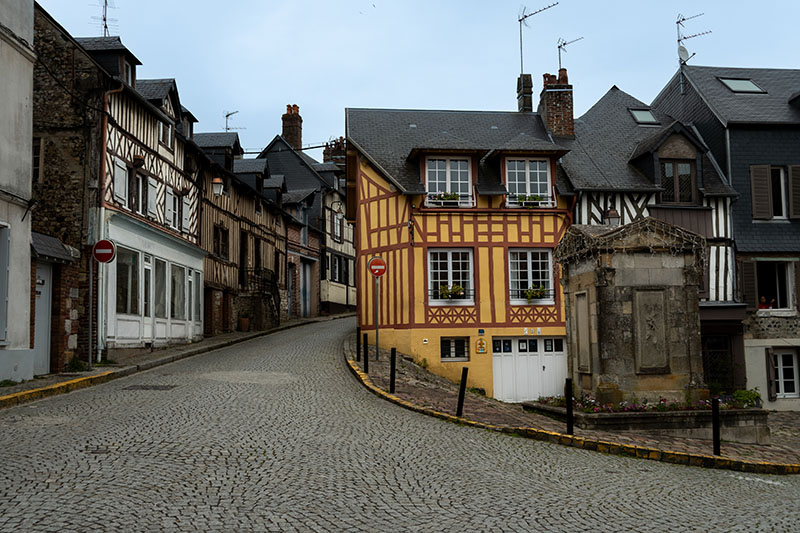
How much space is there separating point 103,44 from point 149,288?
5.92 m

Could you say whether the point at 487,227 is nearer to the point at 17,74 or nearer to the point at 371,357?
the point at 371,357

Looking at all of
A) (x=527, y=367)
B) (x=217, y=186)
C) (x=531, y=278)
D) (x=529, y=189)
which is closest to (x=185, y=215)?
(x=217, y=186)

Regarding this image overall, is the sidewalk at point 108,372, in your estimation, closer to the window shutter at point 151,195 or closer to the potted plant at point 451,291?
the window shutter at point 151,195

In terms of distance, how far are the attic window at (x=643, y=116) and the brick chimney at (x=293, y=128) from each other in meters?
19.5

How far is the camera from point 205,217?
24.1m

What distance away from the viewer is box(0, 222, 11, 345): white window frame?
1241cm

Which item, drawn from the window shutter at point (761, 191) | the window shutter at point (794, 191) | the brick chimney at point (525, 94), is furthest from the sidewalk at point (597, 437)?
the brick chimney at point (525, 94)

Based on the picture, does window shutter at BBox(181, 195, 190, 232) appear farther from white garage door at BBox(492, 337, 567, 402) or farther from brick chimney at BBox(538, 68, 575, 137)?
brick chimney at BBox(538, 68, 575, 137)

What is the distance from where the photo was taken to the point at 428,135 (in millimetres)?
23391

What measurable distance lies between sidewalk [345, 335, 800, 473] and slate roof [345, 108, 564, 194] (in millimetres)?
7467

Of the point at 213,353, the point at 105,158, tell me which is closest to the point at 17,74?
the point at 105,158

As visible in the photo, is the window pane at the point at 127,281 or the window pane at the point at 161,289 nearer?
the window pane at the point at 127,281

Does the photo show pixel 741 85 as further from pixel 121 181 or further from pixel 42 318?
pixel 42 318

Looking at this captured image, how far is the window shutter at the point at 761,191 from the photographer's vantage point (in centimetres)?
2144
